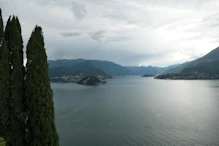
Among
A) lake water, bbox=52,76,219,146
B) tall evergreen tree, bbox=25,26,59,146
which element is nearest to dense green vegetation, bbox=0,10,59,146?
tall evergreen tree, bbox=25,26,59,146

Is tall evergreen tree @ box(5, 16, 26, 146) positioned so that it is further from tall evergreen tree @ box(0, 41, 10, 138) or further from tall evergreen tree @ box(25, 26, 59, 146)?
tall evergreen tree @ box(25, 26, 59, 146)

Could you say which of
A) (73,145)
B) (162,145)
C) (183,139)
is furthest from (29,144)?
(183,139)

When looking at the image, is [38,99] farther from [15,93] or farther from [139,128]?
[139,128]

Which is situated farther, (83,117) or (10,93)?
(83,117)

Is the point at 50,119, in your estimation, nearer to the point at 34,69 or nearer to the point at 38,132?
the point at 38,132

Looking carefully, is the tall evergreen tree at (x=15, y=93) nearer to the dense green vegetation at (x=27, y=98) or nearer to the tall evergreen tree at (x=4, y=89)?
the dense green vegetation at (x=27, y=98)

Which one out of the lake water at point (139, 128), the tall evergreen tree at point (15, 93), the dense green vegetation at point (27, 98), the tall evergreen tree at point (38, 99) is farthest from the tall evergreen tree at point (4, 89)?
the lake water at point (139, 128)

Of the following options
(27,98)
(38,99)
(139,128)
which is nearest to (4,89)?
(27,98)
